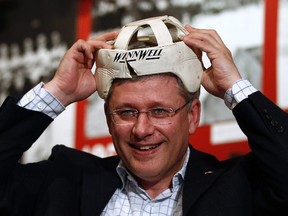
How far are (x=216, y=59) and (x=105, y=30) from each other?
1.46 meters

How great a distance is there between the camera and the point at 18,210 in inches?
72.9

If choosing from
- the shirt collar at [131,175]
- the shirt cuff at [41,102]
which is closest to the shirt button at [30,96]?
the shirt cuff at [41,102]

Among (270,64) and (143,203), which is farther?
(270,64)

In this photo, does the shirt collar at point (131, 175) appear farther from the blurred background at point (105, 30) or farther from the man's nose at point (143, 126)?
the blurred background at point (105, 30)

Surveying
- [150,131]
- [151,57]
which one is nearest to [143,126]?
[150,131]

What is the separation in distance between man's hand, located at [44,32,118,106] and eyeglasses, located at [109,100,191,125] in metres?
0.19

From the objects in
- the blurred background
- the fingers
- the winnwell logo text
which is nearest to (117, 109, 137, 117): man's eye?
the winnwell logo text

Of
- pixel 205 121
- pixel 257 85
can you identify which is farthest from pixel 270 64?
pixel 205 121

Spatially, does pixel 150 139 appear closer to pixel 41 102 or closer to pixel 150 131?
pixel 150 131

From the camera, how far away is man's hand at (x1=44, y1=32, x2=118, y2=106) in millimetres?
1861

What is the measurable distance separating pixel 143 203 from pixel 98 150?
3.94 feet

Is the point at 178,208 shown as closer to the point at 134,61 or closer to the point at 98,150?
the point at 134,61

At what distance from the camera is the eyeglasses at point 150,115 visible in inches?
67.6

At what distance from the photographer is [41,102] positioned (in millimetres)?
1829
